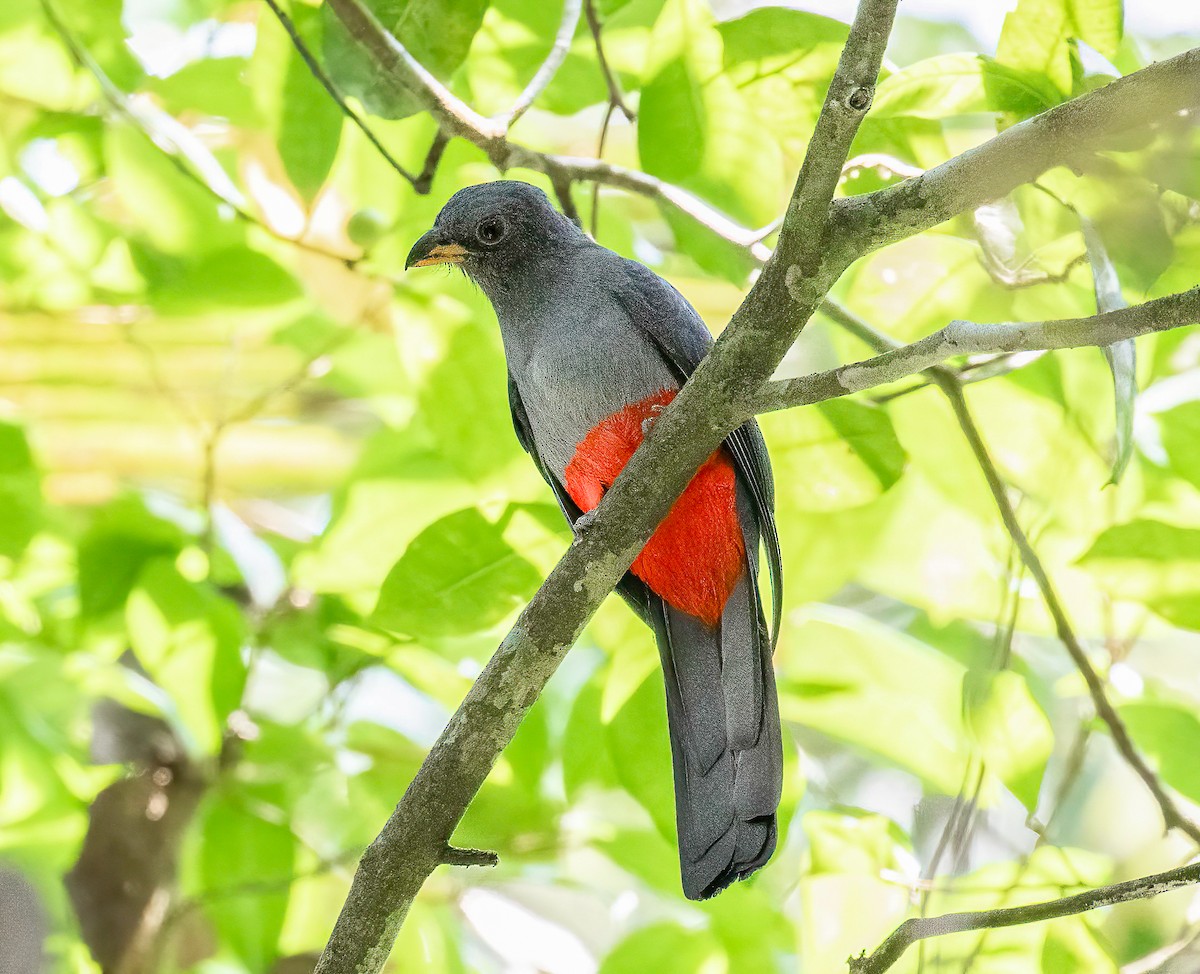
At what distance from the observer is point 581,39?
3.13m

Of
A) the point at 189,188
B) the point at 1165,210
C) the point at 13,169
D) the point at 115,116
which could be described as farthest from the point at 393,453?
the point at 1165,210

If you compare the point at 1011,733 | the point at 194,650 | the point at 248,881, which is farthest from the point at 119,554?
the point at 1011,733

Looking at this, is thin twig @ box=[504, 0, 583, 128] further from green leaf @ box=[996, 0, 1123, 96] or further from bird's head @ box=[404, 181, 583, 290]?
green leaf @ box=[996, 0, 1123, 96]

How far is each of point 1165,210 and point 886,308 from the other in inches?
29.2

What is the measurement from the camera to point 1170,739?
2.46m

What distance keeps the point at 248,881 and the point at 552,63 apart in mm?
2130

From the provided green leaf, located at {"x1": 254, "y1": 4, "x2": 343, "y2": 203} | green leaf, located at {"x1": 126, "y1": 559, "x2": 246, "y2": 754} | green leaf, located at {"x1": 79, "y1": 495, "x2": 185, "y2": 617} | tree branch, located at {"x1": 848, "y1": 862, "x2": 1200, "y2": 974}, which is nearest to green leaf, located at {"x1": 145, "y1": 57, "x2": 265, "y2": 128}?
green leaf, located at {"x1": 254, "y1": 4, "x2": 343, "y2": 203}

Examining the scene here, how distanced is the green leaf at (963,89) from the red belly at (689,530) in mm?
770

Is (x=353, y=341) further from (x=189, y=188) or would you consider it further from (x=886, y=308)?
(x=886, y=308)

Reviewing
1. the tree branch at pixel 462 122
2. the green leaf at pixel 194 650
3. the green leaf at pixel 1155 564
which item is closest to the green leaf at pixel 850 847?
the green leaf at pixel 1155 564

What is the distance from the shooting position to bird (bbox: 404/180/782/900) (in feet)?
7.82

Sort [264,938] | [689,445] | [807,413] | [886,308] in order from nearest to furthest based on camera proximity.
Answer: [689,445]
[807,413]
[886,308]
[264,938]

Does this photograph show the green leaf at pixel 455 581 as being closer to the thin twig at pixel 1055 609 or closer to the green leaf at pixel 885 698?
the green leaf at pixel 885 698

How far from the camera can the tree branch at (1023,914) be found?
181 cm
